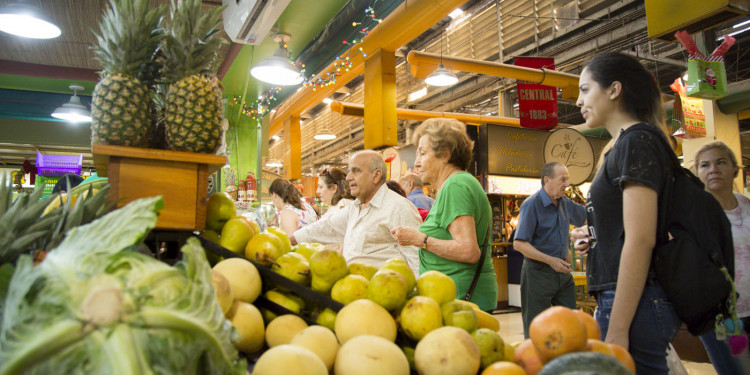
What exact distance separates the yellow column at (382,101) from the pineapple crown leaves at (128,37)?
5073 millimetres

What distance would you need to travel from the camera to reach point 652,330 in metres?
1.37

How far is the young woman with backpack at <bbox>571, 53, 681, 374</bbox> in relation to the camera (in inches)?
54.0

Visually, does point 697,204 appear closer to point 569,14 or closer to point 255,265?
point 255,265

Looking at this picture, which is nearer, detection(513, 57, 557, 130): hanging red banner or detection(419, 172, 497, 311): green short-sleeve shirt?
detection(419, 172, 497, 311): green short-sleeve shirt

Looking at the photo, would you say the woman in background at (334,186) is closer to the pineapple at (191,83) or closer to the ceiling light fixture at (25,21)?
the ceiling light fixture at (25,21)

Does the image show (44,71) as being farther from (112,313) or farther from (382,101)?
(112,313)

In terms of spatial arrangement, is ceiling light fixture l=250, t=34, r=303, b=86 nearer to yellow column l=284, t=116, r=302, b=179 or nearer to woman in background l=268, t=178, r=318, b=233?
woman in background l=268, t=178, r=318, b=233

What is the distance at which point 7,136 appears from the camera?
891 cm

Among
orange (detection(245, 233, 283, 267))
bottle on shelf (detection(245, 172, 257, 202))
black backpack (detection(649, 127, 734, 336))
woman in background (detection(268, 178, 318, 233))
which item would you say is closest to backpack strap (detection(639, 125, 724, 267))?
black backpack (detection(649, 127, 734, 336))

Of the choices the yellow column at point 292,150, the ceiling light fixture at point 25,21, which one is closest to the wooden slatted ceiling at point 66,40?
the ceiling light fixture at point 25,21

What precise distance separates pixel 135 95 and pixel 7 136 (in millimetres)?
10381

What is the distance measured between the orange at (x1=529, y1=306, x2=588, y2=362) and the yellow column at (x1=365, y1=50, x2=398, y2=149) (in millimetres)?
5468

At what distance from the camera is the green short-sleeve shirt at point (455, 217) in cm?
213

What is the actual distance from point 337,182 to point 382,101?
1.61m
